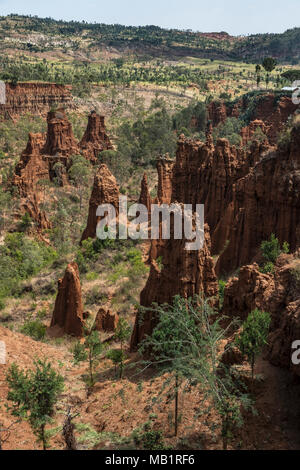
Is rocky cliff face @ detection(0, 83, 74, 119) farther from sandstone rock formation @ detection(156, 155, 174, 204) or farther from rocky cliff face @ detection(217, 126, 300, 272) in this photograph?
rocky cliff face @ detection(217, 126, 300, 272)

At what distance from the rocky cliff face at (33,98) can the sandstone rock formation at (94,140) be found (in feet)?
62.5

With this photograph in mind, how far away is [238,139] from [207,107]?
27349mm

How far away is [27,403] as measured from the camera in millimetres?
12148

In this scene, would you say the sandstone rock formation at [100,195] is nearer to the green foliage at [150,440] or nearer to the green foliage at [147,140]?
the green foliage at [150,440]

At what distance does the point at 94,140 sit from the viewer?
66.4 m

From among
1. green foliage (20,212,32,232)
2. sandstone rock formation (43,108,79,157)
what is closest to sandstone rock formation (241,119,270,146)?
sandstone rock formation (43,108,79,157)

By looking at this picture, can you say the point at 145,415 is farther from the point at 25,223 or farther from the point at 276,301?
the point at 25,223

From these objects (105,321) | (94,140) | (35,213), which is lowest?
(105,321)

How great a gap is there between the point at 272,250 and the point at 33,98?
71146mm

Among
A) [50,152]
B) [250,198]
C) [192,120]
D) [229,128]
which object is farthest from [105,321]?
[192,120]

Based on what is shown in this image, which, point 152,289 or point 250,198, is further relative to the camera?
point 250,198

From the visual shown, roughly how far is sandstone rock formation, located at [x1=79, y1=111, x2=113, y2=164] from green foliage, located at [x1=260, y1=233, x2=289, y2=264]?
46.8 metres
